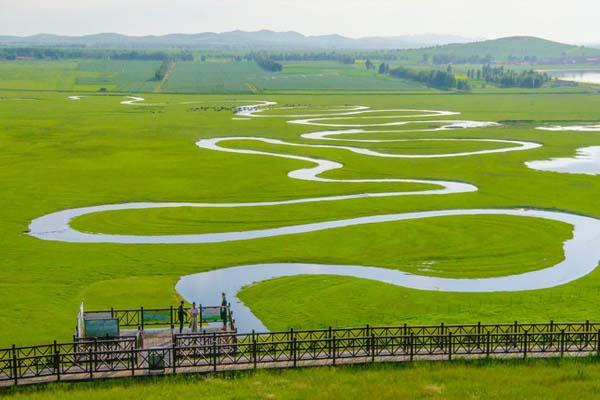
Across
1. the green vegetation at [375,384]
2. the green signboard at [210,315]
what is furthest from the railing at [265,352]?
the green signboard at [210,315]

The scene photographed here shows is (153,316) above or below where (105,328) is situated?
below

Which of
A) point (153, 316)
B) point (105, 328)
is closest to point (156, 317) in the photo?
point (153, 316)

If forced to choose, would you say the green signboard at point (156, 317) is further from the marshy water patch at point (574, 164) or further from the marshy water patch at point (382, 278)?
the marshy water patch at point (574, 164)

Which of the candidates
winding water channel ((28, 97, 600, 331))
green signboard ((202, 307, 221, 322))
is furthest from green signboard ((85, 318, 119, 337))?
winding water channel ((28, 97, 600, 331))

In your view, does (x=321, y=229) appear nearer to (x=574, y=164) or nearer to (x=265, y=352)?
(x=265, y=352)

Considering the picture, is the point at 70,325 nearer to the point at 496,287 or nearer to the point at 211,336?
the point at 211,336

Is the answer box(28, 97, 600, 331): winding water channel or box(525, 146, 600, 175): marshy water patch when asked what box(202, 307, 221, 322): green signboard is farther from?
box(525, 146, 600, 175): marshy water patch
